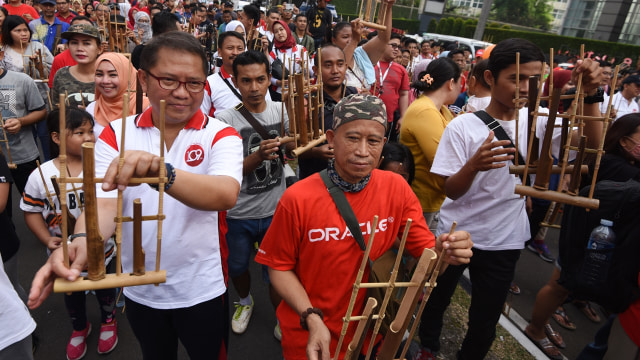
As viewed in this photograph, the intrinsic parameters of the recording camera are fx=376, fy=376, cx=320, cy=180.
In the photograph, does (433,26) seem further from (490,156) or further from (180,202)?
(180,202)

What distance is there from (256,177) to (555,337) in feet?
9.71

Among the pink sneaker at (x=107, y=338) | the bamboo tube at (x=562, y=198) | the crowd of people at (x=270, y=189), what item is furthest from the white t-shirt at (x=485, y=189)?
the pink sneaker at (x=107, y=338)

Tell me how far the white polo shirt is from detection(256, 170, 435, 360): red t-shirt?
0.95 ft

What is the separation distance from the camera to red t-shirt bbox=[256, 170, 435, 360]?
169 cm

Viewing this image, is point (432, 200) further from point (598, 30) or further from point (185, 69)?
point (598, 30)

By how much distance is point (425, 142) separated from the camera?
9.67 feet

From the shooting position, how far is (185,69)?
153 cm

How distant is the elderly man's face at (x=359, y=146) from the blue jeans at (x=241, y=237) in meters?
1.39

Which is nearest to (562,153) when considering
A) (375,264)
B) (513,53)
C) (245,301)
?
(513,53)

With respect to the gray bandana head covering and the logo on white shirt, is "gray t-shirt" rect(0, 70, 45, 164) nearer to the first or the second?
the logo on white shirt

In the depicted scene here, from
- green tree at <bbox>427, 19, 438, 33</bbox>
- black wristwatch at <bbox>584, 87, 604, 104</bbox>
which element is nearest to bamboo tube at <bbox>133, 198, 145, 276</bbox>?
black wristwatch at <bbox>584, 87, 604, 104</bbox>

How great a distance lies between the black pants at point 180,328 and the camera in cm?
182

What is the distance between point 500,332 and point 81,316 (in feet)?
11.1

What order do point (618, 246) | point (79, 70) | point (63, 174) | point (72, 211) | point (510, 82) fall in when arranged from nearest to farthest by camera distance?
point (63, 174) → point (510, 82) → point (618, 246) → point (72, 211) → point (79, 70)
